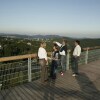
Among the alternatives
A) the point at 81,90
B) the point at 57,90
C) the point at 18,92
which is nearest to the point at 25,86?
the point at 18,92

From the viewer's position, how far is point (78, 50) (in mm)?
8188

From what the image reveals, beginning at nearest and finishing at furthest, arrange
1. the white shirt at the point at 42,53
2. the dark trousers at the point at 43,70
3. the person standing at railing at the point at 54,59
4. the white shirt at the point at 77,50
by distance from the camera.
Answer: the white shirt at the point at 42,53
the dark trousers at the point at 43,70
the person standing at railing at the point at 54,59
the white shirt at the point at 77,50

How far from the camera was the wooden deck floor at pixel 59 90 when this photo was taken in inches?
212

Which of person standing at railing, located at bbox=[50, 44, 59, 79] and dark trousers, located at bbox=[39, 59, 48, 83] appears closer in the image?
dark trousers, located at bbox=[39, 59, 48, 83]

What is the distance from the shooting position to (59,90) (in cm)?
608

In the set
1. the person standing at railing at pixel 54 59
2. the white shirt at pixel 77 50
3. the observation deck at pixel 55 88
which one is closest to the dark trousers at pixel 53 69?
the person standing at railing at pixel 54 59

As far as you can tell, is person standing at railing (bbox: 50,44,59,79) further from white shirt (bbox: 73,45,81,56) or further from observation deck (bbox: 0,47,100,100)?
white shirt (bbox: 73,45,81,56)

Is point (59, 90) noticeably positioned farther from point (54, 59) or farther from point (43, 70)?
point (54, 59)

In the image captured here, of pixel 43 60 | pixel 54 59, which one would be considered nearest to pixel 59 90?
pixel 43 60

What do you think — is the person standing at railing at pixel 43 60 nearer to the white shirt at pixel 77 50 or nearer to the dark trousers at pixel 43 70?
the dark trousers at pixel 43 70

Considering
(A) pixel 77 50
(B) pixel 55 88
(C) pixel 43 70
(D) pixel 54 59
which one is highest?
(A) pixel 77 50

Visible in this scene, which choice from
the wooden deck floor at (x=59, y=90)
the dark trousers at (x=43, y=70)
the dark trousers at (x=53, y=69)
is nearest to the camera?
the wooden deck floor at (x=59, y=90)

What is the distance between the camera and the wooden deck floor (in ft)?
17.7

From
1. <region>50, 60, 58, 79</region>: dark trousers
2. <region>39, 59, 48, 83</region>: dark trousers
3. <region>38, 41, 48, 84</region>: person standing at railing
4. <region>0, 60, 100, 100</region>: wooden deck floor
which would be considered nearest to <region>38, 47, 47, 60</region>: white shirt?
<region>38, 41, 48, 84</region>: person standing at railing
